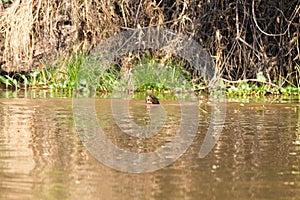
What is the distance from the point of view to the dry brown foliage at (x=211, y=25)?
11125 millimetres

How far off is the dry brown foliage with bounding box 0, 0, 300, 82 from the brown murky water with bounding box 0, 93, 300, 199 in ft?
14.2

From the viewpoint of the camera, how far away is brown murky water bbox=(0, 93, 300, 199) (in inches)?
142

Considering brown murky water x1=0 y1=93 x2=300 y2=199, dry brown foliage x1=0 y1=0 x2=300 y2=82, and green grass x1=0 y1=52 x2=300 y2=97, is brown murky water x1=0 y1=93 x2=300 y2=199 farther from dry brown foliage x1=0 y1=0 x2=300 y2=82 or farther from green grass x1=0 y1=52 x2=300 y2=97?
dry brown foliage x1=0 y1=0 x2=300 y2=82

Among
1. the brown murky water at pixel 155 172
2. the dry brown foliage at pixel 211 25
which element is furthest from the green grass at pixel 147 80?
the brown murky water at pixel 155 172

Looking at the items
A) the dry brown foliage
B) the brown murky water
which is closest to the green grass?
the dry brown foliage

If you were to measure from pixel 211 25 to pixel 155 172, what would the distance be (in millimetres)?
7373

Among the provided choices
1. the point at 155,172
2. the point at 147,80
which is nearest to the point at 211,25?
the point at 147,80

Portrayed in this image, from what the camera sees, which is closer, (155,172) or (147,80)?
(155,172)

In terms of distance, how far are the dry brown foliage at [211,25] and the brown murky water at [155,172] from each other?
4325mm

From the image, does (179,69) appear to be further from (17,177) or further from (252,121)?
(17,177)

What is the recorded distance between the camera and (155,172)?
4.11 metres

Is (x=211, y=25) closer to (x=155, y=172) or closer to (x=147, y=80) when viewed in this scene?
(x=147, y=80)

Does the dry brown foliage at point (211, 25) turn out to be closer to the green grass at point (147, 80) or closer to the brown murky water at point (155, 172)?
the green grass at point (147, 80)

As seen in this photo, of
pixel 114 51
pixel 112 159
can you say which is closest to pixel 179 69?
pixel 114 51
